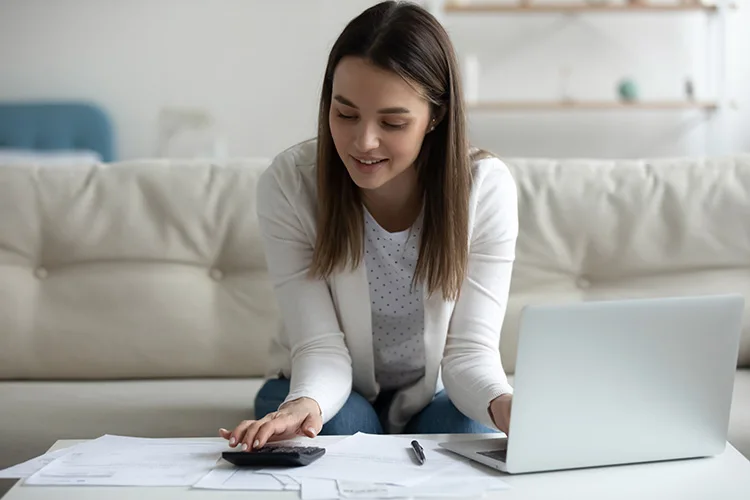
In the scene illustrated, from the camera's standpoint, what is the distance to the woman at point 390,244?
130 cm

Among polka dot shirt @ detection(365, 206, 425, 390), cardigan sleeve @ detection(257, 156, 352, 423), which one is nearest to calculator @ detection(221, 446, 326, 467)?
cardigan sleeve @ detection(257, 156, 352, 423)

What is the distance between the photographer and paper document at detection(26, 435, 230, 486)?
38.4 inches

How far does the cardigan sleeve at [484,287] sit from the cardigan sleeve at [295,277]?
163mm

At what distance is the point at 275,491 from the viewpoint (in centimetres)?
95

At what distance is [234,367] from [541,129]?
2793 mm

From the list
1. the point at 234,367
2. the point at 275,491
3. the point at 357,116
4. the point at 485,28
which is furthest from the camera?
the point at 485,28

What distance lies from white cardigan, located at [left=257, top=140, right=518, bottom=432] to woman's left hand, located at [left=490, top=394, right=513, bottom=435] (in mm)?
153

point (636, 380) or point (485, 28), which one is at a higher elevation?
point (485, 28)

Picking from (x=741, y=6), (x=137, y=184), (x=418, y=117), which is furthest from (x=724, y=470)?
(x=741, y=6)

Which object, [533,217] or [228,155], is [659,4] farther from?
[533,217]

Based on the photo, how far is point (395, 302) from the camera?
1483 millimetres

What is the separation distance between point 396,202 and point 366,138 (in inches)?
9.1

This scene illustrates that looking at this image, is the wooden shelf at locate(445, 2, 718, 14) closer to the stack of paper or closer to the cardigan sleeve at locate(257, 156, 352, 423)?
the cardigan sleeve at locate(257, 156, 352, 423)

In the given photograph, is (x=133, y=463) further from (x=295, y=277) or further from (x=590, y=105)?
(x=590, y=105)
